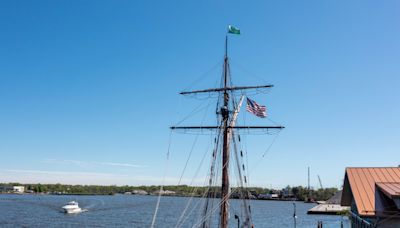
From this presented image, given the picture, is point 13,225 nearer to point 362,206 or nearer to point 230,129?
point 230,129

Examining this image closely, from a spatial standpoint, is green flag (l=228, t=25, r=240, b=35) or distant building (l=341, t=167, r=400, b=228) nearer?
distant building (l=341, t=167, r=400, b=228)

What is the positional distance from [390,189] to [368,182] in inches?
146

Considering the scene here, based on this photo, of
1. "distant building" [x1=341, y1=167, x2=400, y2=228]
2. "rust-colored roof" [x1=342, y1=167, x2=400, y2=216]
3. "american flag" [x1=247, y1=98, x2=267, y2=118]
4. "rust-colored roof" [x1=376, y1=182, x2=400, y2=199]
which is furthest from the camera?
"american flag" [x1=247, y1=98, x2=267, y2=118]

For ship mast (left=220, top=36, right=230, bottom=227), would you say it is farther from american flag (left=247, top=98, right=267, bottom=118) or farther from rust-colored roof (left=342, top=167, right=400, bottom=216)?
rust-colored roof (left=342, top=167, right=400, bottom=216)

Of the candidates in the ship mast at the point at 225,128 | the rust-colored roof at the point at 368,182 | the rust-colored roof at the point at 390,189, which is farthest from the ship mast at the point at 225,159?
the rust-colored roof at the point at 390,189

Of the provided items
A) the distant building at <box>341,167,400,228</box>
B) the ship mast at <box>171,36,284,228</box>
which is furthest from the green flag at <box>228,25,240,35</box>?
the distant building at <box>341,167,400,228</box>

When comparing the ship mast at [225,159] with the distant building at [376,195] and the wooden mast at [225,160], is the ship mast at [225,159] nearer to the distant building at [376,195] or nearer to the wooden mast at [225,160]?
the wooden mast at [225,160]

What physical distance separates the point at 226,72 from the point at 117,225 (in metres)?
62.7

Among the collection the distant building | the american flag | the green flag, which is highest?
the green flag

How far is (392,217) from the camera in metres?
20.0

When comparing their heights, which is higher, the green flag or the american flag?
the green flag

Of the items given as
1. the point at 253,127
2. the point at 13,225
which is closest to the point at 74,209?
Answer: the point at 13,225

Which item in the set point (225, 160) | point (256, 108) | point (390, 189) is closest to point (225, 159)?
point (225, 160)

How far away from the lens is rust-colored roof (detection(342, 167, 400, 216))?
2129 cm
